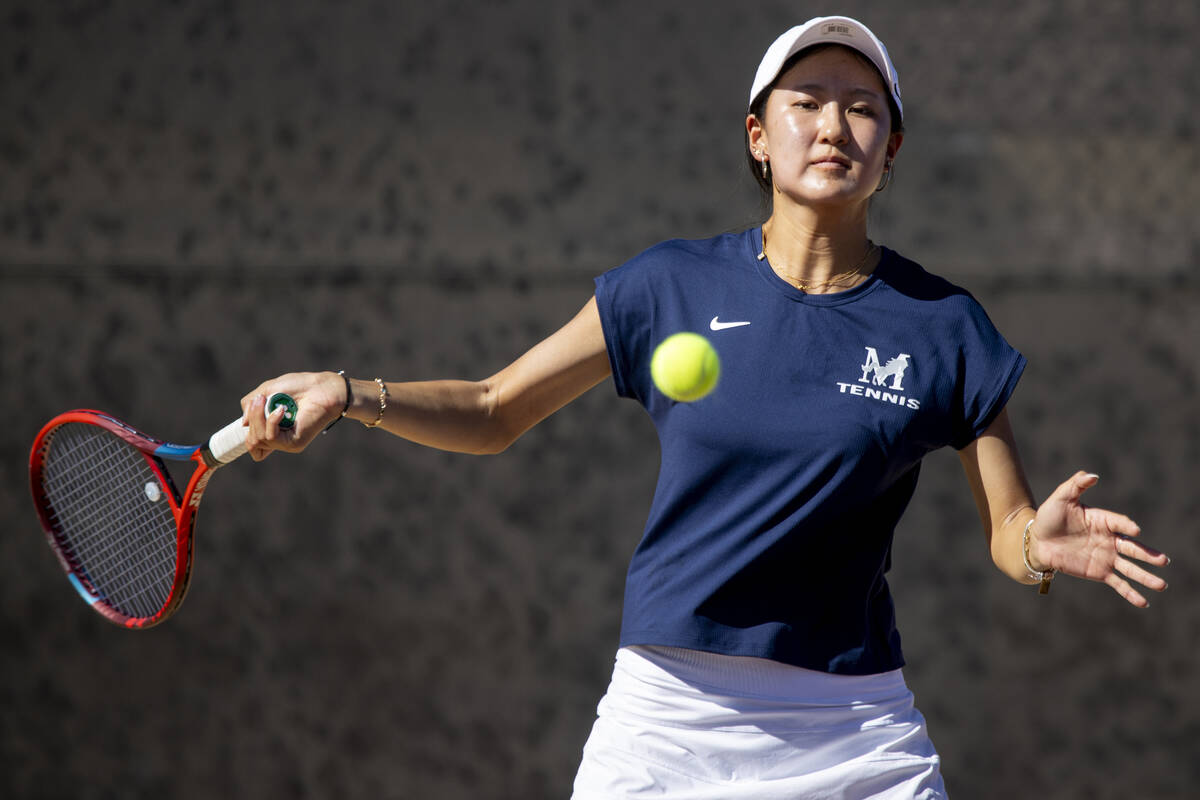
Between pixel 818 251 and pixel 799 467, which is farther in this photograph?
pixel 818 251

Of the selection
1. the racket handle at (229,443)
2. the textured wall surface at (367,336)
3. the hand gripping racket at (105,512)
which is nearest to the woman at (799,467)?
the racket handle at (229,443)

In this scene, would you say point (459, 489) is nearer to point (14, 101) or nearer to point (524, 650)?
point (524, 650)

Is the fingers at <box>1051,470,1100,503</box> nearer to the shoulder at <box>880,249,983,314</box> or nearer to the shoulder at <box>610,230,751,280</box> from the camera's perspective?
the shoulder at <box>880,249,983,314</box>

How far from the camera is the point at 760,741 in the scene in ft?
6.39

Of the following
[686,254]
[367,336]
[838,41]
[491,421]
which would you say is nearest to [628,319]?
[686,254]

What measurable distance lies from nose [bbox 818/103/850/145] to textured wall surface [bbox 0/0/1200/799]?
7.60 ft

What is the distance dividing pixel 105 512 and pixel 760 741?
1727 mm

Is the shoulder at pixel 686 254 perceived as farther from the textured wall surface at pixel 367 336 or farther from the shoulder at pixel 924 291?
the textured wall surface at pixel 367 336

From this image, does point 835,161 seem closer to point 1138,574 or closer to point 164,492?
point 1138,574

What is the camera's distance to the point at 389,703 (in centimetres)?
443

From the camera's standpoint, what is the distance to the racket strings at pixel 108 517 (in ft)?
9.23

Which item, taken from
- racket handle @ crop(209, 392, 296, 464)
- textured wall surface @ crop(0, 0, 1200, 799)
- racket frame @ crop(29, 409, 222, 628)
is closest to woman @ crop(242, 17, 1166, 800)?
racket handle @ crop(209, 392, 296, 464)

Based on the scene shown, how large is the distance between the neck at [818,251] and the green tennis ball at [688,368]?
8.5 inches

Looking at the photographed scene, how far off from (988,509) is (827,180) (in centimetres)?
62
